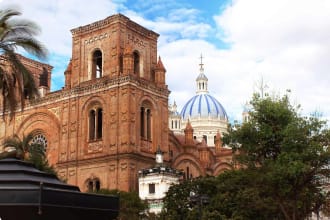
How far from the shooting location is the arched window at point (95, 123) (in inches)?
1892

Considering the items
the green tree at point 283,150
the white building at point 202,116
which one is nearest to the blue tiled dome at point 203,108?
the white building at point 202,116

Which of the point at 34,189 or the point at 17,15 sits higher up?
the point at 17,15

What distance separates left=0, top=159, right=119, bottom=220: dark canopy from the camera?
6199 mm

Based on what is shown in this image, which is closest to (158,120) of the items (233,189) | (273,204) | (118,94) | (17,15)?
(118,94)

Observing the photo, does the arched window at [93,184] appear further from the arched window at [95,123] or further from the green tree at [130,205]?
the green tree at [130,205]

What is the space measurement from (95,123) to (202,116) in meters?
40.2

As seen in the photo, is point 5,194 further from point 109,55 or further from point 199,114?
point 199,114

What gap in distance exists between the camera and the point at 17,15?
15.0 meters

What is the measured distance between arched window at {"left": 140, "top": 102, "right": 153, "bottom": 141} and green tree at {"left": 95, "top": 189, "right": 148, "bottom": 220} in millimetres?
7328

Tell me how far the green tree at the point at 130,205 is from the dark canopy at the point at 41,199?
3084cm

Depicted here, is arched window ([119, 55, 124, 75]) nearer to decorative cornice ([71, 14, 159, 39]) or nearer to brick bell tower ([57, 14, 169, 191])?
brick bell tower ([57, 14, 169, 191])

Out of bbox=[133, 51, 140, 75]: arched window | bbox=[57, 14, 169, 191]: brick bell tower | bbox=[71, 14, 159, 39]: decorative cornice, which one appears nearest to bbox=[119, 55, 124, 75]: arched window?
bbox=[57, 14, 169, 191]: brick bell tower

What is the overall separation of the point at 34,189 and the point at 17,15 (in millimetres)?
9762

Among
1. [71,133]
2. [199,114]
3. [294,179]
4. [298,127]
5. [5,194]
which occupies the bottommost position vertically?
[5,194]
